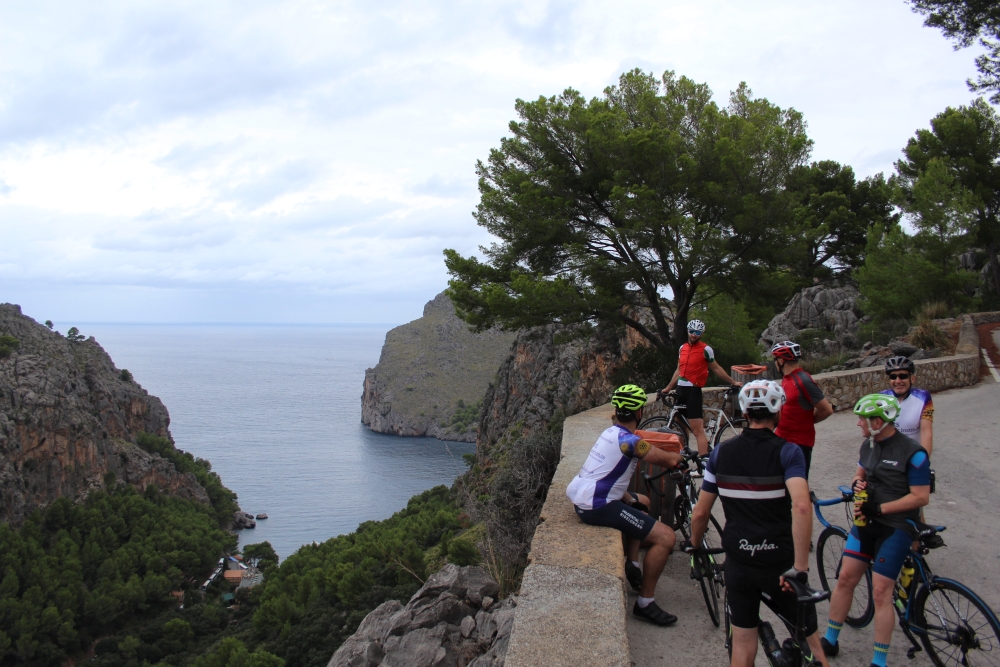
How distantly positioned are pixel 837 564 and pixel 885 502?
1524 mm

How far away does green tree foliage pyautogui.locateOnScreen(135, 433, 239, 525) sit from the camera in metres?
82.5

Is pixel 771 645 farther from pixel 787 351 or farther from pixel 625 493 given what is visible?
pixel 787 351

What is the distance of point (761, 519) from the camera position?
3055 mm

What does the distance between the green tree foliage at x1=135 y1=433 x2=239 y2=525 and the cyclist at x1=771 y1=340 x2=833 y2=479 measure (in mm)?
87386

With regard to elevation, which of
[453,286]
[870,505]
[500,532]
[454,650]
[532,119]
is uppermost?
[532,119]

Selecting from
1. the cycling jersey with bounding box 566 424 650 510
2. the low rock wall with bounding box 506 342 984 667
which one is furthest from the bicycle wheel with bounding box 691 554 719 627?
the cycling jersey with bounding box 566 424 650 510

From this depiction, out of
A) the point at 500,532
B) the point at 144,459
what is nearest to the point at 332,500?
the point at 144,459

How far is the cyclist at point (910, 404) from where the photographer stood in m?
4.50

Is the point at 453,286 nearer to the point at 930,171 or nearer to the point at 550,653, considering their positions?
the point at 550,653

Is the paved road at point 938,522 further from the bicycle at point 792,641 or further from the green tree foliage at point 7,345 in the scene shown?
the green tree foliage at point 7,345

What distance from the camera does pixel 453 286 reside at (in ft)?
54.2

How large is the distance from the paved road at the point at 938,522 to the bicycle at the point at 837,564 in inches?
4.7

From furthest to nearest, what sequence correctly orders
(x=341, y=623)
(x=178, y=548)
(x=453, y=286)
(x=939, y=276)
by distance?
1. (x=178, y=548)
2. (x=939, y=276)
3. (x=453, y=286)
4. (x=341, y=623)

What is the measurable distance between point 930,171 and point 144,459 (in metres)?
88.2
